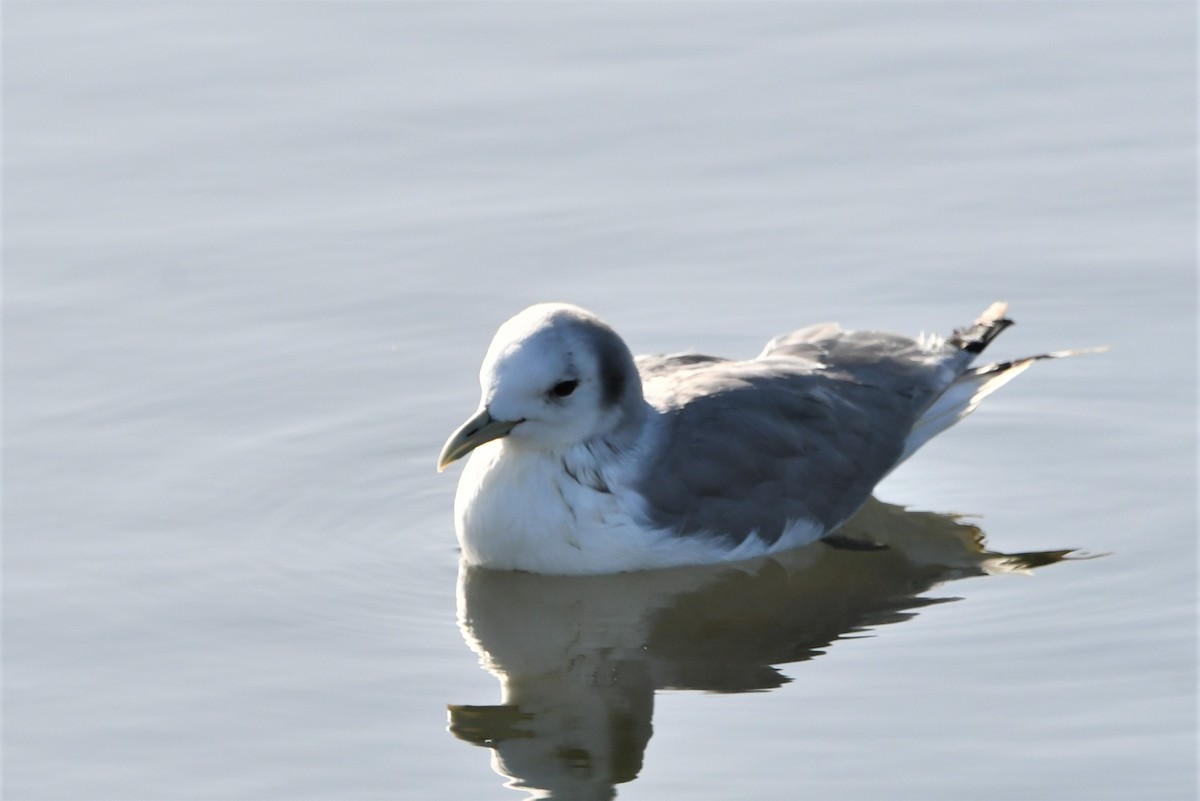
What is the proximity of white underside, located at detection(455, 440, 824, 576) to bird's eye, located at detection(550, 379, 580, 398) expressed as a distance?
0.36 meters

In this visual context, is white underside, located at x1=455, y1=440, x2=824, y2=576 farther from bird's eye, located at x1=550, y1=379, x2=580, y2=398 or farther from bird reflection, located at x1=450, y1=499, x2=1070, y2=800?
bird's eye, located at x1=550, y1=379, x2=580, y2=398

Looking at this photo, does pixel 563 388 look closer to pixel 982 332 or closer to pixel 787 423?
pixel 787 423

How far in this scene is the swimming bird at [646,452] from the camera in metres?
9.45

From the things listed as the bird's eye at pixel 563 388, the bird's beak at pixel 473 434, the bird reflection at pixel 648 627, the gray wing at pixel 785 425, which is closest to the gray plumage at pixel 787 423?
the gray wing at pixel 785 425

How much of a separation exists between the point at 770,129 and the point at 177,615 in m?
5.69

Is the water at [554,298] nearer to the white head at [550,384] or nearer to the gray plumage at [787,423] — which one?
the gray plumage at [787,423]

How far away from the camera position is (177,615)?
→ 9445 millimetres

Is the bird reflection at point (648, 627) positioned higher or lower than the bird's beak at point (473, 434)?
lower

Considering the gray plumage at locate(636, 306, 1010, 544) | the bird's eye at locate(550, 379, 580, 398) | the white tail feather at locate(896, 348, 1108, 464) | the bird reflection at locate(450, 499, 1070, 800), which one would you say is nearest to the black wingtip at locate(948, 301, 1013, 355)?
the gray plumage at locate(636, 306, 1010, 544)

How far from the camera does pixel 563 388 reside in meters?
9.50

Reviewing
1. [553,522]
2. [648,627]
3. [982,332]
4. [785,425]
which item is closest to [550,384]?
[553,522]

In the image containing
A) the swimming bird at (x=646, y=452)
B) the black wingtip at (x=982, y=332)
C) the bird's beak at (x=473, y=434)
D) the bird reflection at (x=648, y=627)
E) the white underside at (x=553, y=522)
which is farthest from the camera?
the black wingtip at (x=982, y=332)

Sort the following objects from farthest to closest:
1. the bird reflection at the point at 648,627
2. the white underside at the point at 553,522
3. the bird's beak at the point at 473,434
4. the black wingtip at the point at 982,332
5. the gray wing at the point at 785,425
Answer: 1. the black wingtip at the point at 982,332
2. the gray wing at the point at 785,425
3. the white underside at the point at 553,522
4. the bird's beak at the point at 473,434
5. the bird reflection at the point at 648,627

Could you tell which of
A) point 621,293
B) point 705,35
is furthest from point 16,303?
point 705,35
